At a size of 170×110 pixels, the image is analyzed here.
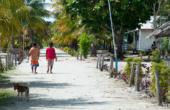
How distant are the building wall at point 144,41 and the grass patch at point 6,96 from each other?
3093 centimetres

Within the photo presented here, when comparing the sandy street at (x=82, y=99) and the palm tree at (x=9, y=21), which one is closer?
the sandy street at (x=82, y=99)

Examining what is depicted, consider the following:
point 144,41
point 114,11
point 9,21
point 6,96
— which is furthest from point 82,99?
point 144,41

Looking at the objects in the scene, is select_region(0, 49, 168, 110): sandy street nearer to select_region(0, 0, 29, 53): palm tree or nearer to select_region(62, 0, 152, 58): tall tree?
select_region(0, 0, 29, 53): palm tree

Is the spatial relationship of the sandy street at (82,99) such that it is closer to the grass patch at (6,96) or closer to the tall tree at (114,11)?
the grass patch at (6,96)

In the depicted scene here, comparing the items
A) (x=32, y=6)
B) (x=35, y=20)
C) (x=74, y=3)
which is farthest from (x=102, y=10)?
(x=32, y=6)

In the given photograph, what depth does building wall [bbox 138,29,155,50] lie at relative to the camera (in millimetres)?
38688

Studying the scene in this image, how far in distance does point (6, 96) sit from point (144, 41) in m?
32.0

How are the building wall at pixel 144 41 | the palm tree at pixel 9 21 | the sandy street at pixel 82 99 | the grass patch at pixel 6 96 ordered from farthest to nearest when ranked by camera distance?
1. the building wall at pixel 144 41
2. the palm tree at pixel 9 21
3. the grass patch at pixel 6 96
4. the sandy street at pixel 82 99

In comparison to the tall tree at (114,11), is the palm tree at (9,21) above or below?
below

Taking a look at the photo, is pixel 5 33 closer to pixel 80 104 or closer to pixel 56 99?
pixel 56 99

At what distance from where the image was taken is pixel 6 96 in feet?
29.5

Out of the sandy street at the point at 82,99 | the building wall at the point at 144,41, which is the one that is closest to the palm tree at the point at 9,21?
the sandy street at the point at 82,99

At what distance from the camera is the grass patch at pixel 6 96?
7930mm

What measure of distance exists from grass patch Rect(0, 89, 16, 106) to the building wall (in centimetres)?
3093
